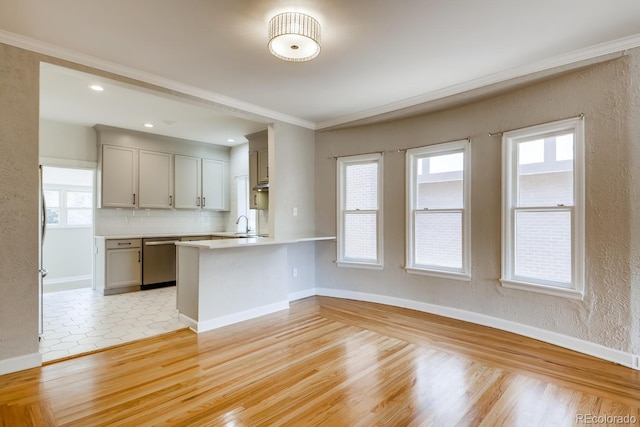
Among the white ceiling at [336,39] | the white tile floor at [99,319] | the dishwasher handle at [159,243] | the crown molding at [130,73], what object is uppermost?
the white ceiling at [336,39]

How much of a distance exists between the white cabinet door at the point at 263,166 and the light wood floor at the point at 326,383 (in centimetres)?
267

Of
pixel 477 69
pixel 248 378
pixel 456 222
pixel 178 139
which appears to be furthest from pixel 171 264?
pixel 477 69

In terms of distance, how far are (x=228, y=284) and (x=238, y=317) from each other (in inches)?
16.1

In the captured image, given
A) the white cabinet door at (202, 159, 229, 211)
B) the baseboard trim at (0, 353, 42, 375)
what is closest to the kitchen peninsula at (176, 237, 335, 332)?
the baseboard trim at (0, 353, 42, 375)

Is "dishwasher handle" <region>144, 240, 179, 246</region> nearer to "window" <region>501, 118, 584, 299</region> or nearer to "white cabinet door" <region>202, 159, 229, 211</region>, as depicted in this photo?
"white cabinet door" <region>202, 159, 229, 211</region>

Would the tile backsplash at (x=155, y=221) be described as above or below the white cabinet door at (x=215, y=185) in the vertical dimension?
below

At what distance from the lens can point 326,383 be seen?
2.38 m

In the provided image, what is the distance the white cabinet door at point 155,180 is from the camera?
5.54 meters

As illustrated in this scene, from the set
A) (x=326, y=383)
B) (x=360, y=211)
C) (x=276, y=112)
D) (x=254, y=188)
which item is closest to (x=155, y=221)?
(x=254, y=188)

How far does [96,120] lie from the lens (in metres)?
4.90

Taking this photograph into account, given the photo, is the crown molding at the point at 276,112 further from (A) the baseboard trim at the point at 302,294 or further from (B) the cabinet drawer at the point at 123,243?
(B) the cabinet drawer at the point at 123,243

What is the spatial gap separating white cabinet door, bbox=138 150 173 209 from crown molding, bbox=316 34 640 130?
3447mm

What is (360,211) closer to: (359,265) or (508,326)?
(359,265)

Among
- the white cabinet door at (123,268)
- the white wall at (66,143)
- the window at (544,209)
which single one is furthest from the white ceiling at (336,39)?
the white cabinet door at (123,268)
